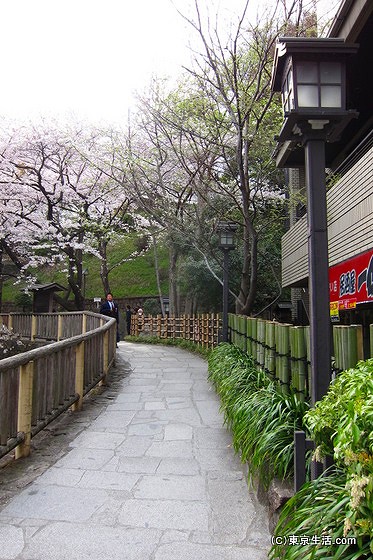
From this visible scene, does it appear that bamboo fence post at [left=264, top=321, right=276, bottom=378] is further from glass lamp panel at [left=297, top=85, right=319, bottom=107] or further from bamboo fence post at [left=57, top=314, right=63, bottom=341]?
bamboo fence post at [left=57, top=314, right=63, bottom=341]

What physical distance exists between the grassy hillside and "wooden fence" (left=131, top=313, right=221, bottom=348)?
1190 cm

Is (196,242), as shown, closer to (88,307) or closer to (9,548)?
(9,548)

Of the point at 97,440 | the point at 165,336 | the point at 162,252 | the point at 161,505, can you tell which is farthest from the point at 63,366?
the point at 162,252

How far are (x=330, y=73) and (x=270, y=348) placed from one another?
3.18 meters

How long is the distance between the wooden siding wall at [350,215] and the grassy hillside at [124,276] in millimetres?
25627

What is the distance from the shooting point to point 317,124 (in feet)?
10.3

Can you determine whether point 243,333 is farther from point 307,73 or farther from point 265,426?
point 307,73

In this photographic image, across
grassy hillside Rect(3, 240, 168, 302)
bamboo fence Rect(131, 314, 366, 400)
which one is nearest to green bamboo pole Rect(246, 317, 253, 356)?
bamboo fence Rect(131, 314, 366, 400)

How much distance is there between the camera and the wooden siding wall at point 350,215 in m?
6.90

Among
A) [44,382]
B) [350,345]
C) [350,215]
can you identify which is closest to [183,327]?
→ [350,215]

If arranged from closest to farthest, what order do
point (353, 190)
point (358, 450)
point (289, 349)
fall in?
point (358, 450)
point (289, 349)
point (353, 190)

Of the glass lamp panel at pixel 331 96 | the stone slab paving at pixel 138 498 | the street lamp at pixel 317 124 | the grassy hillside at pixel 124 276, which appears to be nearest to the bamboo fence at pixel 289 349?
the street lamp at pixel 317 124

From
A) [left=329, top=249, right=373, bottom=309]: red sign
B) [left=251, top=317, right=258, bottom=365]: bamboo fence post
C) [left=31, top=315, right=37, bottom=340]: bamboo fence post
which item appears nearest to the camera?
[left=251, top=317, right=258, bottom=365]: bamboo fence post

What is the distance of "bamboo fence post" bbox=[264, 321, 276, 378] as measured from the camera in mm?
5318
